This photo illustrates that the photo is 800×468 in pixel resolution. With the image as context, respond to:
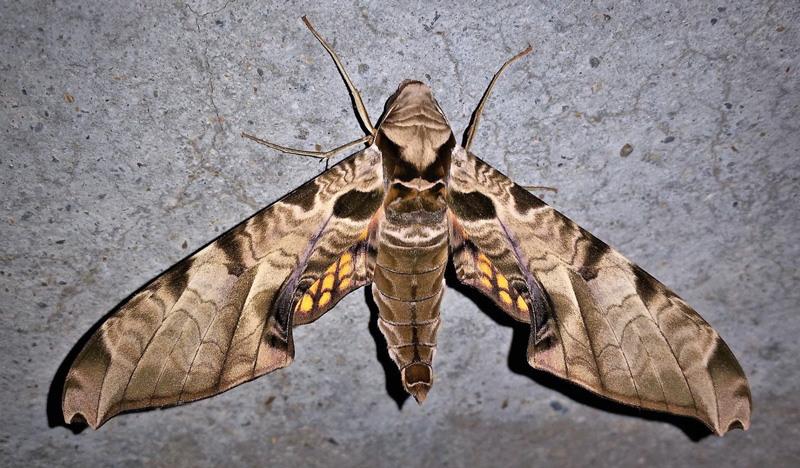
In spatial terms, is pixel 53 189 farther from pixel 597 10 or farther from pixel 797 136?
pixel 797 136

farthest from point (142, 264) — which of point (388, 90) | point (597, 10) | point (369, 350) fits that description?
point (597, 10)

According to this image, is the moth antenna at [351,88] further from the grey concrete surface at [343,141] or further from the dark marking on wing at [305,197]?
the dark marking on wing at [305,197]

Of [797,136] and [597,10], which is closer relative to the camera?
[597,10]

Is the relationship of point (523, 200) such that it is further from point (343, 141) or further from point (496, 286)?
point (343, 141)

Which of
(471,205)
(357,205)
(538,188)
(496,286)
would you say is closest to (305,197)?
(357,205)

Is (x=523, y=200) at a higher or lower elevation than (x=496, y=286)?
higher
